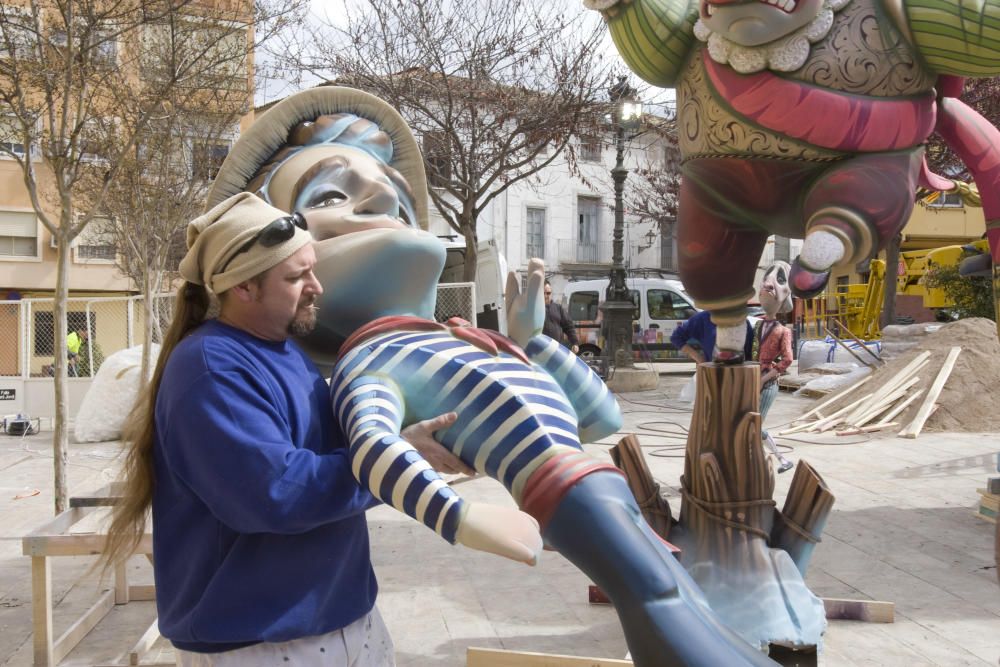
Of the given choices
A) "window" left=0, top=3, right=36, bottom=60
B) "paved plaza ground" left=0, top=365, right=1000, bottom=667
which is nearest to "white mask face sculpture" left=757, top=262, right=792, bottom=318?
"paved plaza ground" left=0, top=365, right=1000, bottom=667

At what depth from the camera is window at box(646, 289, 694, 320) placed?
16.7m

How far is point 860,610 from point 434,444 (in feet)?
8.08

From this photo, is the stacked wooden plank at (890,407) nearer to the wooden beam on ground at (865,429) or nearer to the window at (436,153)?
the wooden beam on ground at (865,429)

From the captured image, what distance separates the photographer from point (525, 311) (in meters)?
1.98

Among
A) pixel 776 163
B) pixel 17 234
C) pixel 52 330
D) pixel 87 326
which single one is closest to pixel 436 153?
pixel 87 326

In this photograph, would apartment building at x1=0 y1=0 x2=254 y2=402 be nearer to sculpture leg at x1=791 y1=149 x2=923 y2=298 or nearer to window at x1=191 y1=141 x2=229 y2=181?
window at x1=191 y1=141 x2=229 y2=181

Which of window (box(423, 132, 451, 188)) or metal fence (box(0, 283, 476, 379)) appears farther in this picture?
window (box(423, 132, 451, 188))

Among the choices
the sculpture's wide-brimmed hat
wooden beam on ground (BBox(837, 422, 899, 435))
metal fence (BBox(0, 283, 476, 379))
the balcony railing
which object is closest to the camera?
the sculpture's wide-brimmed hat

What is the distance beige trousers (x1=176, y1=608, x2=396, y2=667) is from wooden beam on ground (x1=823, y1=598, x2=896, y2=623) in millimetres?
2284

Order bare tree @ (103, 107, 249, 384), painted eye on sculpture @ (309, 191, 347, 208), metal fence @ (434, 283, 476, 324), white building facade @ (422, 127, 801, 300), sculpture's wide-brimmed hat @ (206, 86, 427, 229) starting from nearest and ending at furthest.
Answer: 1. painted eye on sculpture @ (309, 191, 347, 208)
2. sculpture's wide-brimmed hat @ (206, 86, 427, 229)
3. bare tree @ (103, 107, 249, 384)
4. metal fence @ (434, 283, 476, 324)
5. white building facade @ (422, 127, 801, 300)

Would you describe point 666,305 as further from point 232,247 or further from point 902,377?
point 232,247

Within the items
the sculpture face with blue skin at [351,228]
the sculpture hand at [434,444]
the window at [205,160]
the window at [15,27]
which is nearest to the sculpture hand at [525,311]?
the sculpture face with blue skin at [351,228]

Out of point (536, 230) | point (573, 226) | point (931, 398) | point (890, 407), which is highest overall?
point (573, 226)

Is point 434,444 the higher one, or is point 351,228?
point 351,228
